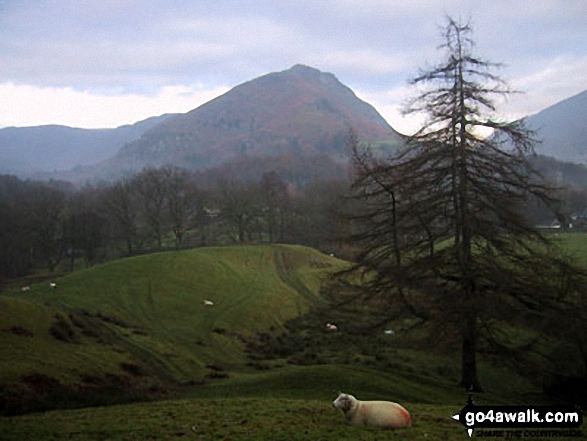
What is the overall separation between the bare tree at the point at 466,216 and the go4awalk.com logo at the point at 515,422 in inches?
280

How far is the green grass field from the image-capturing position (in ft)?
43.1

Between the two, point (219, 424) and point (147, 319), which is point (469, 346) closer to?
point (219, 424)

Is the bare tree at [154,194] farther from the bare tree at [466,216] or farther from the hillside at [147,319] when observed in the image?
the bare tree at [466,216]

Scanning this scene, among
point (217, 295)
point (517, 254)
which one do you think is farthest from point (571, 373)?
point (217, 295)

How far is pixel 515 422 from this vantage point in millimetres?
11789

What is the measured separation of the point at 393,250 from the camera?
22359 mm

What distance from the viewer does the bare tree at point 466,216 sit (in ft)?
65.9

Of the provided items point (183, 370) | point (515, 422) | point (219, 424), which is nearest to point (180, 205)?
point (183, 370)

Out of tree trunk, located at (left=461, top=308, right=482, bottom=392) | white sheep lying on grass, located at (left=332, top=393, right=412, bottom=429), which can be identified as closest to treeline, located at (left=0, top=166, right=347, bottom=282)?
tree trunk, located at (left=461, top=308, right=482, bottom=392)

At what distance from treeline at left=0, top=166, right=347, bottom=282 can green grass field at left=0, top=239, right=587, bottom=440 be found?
33.0 meters

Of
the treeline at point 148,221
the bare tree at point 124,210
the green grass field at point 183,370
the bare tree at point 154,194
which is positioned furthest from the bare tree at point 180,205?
the green grass field at point 183,370

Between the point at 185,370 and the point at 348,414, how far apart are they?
18316 mm

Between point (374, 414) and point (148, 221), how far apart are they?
82919 mm

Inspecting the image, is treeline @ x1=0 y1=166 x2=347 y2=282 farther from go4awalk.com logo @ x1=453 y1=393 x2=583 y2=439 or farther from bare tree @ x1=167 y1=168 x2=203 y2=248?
go4awalk.com logo @ x1=453 y1=393 x2=583 y2=439
